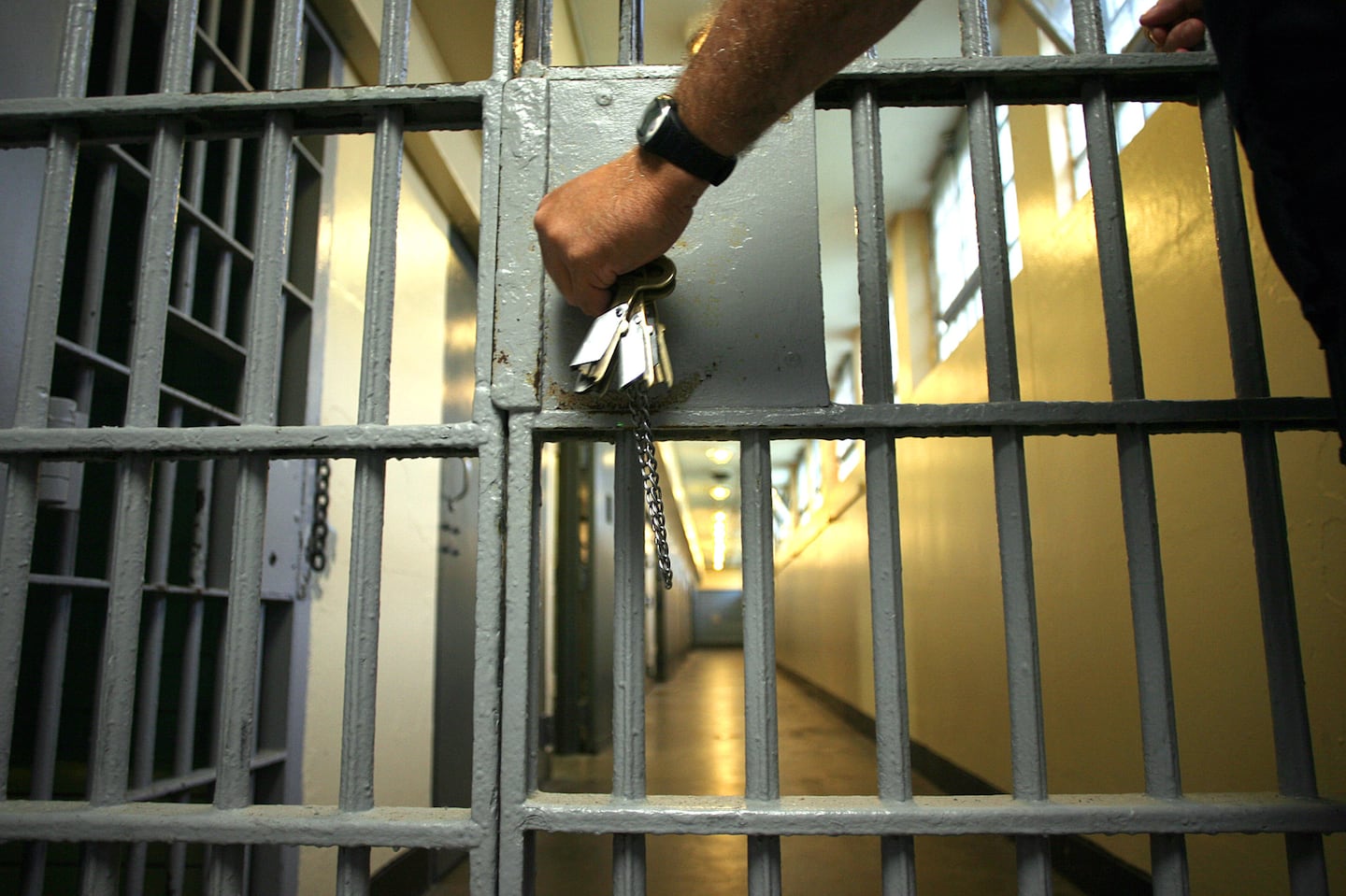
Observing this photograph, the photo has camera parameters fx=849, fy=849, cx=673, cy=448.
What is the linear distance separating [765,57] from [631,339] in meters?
0.30

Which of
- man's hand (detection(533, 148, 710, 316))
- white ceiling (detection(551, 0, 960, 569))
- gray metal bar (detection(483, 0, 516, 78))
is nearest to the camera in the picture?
man's hand (detection(533, 148, 710, 316))

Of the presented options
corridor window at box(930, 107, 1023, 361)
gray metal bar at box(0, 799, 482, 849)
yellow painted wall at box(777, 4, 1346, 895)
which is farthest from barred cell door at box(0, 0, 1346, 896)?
corridor window at box(930, 107, 1023, 361)

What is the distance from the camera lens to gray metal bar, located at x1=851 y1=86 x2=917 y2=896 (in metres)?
0.90

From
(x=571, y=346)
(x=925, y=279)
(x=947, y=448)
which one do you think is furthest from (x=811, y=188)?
(x=925, y=279)

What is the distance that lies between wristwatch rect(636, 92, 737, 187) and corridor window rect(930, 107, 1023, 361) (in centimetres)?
390

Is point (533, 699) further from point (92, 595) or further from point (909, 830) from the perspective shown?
point (92, 595)

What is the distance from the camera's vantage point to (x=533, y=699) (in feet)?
3.10

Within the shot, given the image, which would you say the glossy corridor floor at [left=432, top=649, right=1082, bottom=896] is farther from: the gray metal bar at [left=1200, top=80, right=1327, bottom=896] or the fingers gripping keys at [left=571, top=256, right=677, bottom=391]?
the fingers gripping keys at [left=571, top=256, right=677, bottom=391]

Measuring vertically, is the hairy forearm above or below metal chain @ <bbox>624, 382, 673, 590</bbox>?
above

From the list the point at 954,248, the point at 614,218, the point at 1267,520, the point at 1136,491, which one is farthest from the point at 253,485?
the point at 954,248

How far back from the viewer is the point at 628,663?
3.06 ft

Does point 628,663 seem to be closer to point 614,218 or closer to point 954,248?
point 614,218

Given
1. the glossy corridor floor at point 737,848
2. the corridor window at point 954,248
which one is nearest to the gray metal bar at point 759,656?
the glossy corridor floor at point 737,848

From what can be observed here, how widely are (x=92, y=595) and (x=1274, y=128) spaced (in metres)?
2.06
